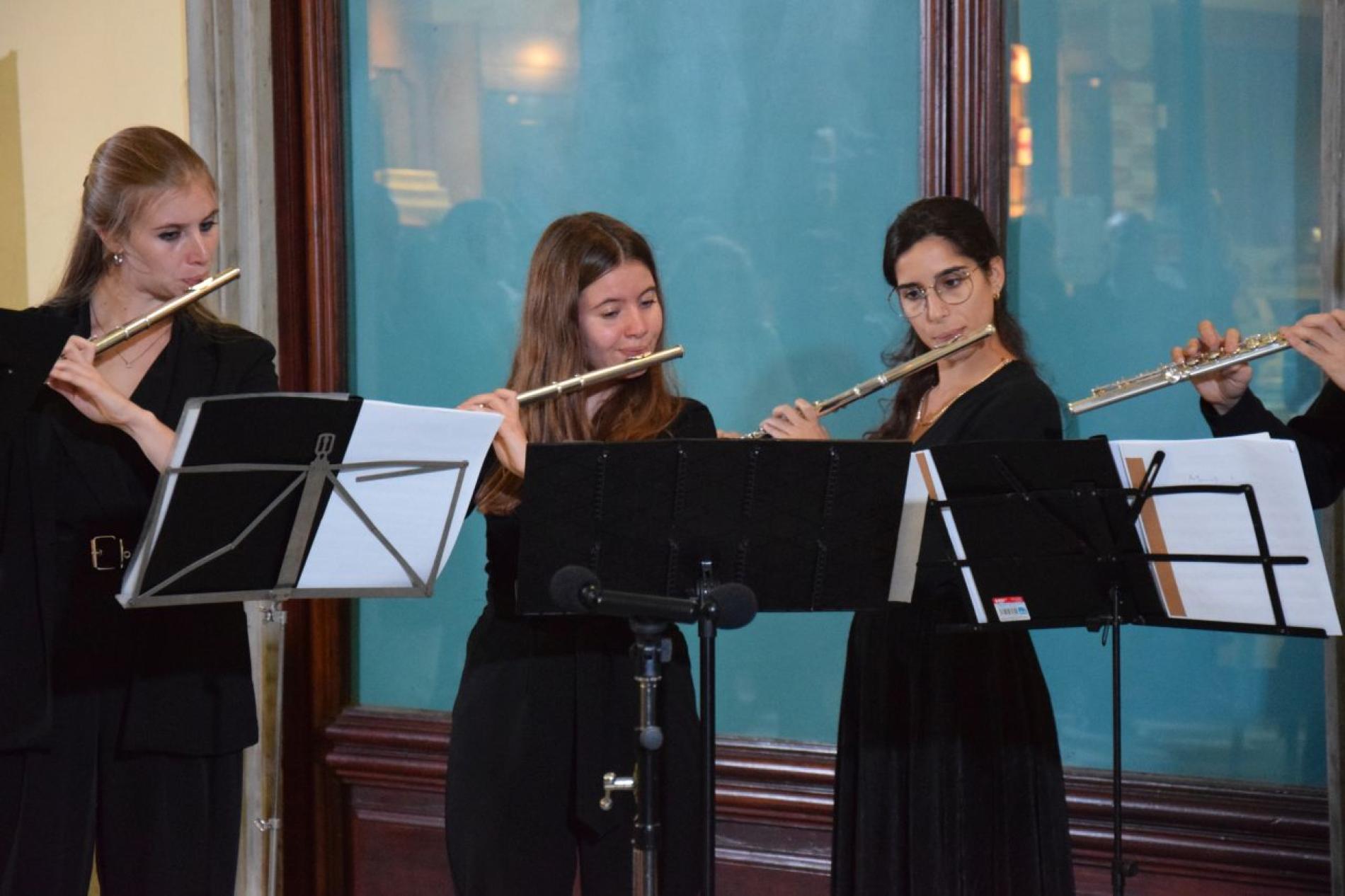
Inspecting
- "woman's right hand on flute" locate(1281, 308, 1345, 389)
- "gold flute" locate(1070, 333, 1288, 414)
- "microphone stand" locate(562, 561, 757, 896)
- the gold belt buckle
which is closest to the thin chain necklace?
the gold belt buckle

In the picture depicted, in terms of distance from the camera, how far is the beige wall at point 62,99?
135 inches

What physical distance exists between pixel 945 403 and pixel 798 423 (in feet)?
0.92

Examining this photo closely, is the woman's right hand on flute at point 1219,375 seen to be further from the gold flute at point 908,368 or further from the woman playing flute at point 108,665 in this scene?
the woman playing flute at point 108,665

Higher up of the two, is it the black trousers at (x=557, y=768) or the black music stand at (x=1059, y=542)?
the black music stand at (x=1059, y=542)

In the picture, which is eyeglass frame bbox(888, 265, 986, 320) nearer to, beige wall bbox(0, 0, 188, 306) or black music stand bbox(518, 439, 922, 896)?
black music stand bbox(518, 439, 922, 896)

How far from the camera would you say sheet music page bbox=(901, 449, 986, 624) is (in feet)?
6.71

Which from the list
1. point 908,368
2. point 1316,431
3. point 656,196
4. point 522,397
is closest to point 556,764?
point 522,397

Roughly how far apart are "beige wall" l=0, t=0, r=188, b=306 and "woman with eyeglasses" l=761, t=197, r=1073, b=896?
1994 millimetres

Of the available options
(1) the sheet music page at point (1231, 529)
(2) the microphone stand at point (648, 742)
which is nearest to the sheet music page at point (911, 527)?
(1) the sheet music page at point (1231, 529)

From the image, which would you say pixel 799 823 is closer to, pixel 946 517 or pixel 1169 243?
pixel 946 517

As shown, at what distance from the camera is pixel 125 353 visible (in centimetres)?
232

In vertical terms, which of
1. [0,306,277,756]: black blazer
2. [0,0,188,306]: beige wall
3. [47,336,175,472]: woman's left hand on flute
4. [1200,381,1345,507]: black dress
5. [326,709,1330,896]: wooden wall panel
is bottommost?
[326,709,1330,896]: wooden wall panel

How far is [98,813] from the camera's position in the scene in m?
2.15

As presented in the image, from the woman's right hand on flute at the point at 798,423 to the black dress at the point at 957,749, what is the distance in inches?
8.4
